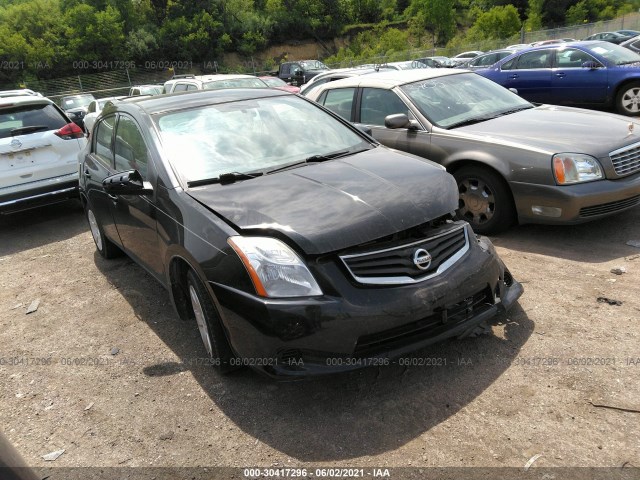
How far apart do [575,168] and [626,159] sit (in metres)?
0.58

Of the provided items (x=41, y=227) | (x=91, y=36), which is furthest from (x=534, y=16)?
(x=41, y=227)

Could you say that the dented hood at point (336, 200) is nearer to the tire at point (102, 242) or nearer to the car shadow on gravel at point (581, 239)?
the car shadow on gravel at point (581, 239)

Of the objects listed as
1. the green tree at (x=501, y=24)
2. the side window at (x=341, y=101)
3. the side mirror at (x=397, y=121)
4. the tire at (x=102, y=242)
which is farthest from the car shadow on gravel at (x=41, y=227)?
the green tree at (x=501, y=24)

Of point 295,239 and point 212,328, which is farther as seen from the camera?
point 212,328

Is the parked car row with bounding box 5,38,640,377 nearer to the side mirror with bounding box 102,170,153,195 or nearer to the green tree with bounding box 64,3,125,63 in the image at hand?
the side mirror with bounding box 102,170,153,195

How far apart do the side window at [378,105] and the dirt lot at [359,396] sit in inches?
93.5

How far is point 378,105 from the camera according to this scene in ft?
20.0

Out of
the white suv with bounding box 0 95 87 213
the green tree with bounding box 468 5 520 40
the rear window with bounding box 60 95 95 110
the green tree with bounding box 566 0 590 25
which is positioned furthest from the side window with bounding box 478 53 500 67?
the green tree with bounding box 566 0 590 25

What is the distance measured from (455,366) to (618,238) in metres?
2.75

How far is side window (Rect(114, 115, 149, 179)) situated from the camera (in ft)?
12.6

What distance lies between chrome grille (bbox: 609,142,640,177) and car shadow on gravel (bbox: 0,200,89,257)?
6400mm

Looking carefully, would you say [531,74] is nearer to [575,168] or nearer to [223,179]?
[575,168]

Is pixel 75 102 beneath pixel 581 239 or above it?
beneath

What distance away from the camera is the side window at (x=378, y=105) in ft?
19.2
